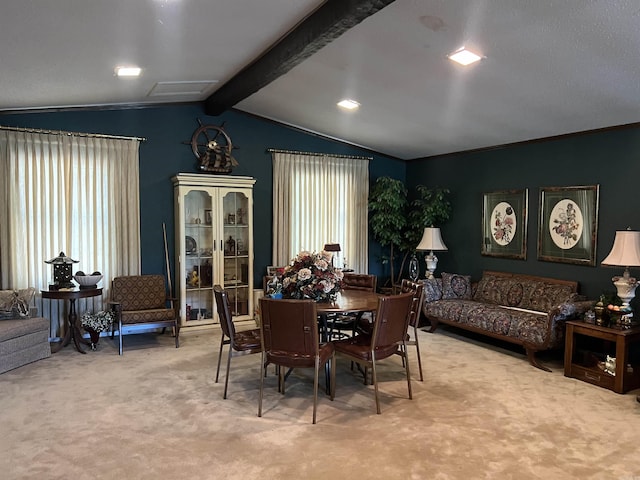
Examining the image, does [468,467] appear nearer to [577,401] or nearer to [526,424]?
[526,424]

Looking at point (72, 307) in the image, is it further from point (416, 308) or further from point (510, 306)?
point (510, 306)

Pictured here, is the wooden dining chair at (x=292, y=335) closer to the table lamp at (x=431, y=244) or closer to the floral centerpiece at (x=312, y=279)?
the floral centerpiece at (x=312, y=279)

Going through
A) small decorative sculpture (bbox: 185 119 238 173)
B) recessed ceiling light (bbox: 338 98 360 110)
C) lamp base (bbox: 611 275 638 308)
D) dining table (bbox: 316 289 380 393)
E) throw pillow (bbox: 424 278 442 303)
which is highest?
recessed ceiling light (bbox: 338 98 360 110)

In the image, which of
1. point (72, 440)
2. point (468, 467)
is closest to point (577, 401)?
point (468, 467)

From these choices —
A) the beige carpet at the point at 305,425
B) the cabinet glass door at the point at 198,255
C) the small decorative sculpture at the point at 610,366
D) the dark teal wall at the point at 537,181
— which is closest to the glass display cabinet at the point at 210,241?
the cabinet glass door at the point at 198,255

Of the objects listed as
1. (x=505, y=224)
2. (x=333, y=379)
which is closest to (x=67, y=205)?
(x=333, y=379)

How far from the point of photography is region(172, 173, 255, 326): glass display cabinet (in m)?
5.82

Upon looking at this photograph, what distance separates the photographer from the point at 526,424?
10.6 ft

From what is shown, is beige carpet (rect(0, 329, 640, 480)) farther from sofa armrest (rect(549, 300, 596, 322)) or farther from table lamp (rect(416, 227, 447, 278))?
table lamp (rect(416, 227, 447, 278))

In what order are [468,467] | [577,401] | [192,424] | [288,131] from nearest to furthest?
[468,467], [192,424], [577,401], [288,131]

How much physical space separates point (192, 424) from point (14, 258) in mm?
3292

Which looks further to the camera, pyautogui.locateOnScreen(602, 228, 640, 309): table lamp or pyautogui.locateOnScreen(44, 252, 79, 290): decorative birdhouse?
pyautogui.locateOnScreen(44, 252, 79, 290): decorative birdhouse

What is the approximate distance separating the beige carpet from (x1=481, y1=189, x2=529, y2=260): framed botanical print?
1.64 metres

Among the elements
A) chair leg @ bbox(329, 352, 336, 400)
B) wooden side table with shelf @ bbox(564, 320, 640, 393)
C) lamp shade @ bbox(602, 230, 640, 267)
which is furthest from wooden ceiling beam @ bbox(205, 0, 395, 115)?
wooden side table with shelf @ bbox(564, 320, 640, 393)
